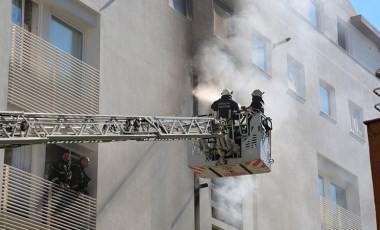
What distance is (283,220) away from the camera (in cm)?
Answer: 2486

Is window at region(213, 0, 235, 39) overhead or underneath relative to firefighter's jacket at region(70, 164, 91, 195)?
overhead

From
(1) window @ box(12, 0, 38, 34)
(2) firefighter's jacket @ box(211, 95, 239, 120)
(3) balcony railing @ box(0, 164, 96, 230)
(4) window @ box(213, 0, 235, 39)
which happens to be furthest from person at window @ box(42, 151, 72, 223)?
(4) window @ box(213, 0, 235, 39)

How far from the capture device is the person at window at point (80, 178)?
1773 cm

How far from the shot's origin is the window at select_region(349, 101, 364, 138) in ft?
102

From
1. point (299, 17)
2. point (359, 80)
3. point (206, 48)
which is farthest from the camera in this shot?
point (359, 80)

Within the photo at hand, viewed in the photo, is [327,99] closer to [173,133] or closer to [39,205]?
[173,133]

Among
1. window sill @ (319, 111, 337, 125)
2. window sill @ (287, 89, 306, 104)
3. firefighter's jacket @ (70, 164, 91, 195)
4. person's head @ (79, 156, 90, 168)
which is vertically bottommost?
firefighter's jacket @ (70, 164, 91, 195)

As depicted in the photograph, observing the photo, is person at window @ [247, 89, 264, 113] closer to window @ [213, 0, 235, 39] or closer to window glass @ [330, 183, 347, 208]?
window @ [213, 0, 235, 39]

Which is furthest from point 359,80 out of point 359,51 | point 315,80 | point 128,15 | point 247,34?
point 128,15

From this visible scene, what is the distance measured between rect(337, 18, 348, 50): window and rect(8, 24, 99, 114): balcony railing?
48.8ft

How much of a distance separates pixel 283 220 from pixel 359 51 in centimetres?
1017

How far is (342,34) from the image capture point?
32219 millimetres

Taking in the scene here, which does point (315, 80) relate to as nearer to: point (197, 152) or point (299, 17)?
point (299, 17)

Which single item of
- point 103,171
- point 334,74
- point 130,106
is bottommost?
point 103,171
